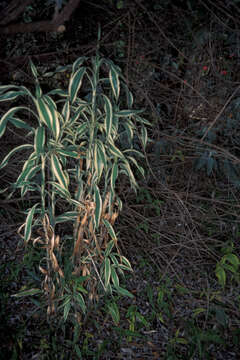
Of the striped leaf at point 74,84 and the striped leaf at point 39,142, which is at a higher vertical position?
the striped leaf at point 74,84

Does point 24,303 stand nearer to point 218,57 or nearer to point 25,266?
point 25,266

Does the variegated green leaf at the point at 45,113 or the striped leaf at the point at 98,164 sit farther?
the striped leaf at the point at 98,164

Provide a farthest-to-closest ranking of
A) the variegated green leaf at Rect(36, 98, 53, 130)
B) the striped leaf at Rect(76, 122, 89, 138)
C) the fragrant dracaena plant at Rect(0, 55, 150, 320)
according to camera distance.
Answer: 1. the striped leaf at Rect(76, 122, 89, 138)
2. the fragrant dracaena plant at Rect(0, 55, 150, 320)
3. the variegated green leaf at Rect(36, 98, 53, 130)

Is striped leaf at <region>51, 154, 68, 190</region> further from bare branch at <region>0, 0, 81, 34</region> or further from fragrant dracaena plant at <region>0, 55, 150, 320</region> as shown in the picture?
bare branch at <region>0, 0, 81, 34</region>

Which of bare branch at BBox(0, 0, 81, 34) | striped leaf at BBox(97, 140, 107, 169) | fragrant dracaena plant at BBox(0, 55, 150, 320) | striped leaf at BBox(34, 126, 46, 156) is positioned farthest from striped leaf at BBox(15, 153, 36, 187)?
bare branch at BBox(0, 0, 81, 34)

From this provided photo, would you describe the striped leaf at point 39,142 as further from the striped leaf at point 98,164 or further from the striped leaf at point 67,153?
the striped leaf at point 98,164

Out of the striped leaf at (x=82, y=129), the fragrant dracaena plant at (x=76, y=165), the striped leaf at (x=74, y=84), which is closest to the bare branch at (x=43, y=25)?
the fragrant dracaena plant at (x=76, y=165)

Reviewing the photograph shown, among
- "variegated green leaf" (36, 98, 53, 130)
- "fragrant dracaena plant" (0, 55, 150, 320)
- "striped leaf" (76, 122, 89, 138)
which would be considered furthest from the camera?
"striped leaf" (76, 122, 89, 138)

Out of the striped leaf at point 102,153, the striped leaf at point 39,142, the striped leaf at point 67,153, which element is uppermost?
the striped leaf at point 39,142

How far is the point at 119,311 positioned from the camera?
4.74ft

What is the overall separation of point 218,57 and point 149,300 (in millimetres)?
1522

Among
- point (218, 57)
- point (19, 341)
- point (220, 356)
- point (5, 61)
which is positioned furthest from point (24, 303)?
point (218, 57)

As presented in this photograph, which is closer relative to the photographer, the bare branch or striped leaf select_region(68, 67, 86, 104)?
striped leaf select_region(68, 67, 86, 104)

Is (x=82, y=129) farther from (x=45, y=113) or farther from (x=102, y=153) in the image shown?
(x=45, y=113)
